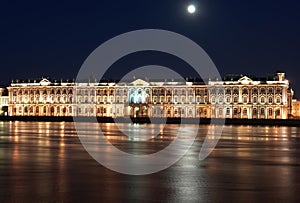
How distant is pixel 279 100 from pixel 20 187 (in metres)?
122

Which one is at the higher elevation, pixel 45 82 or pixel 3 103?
pixel 45 82

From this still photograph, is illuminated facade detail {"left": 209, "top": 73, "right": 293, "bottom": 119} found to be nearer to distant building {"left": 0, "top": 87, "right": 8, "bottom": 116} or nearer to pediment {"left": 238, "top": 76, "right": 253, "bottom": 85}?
pediment {"left": 238, "top": 76, "right": 253, "bottom": 85}

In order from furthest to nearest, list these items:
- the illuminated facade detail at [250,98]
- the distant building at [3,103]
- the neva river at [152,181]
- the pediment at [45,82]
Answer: the distant building at [3,103] → the pediment at [45,82] → the illuminated facade detail at [250,98] → the neva river at [152,181]

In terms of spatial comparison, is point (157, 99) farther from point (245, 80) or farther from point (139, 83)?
point (245, 80)

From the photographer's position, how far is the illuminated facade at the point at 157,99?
134m

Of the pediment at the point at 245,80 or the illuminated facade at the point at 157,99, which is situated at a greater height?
the pediment at the point at 245,80

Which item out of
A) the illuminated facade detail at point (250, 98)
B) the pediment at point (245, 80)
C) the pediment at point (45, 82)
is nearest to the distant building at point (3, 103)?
the pediment at point (45, 82)

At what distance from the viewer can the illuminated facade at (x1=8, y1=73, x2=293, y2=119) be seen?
13350 cm

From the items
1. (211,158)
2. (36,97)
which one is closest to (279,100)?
(36,97)

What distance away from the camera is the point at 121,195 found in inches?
503

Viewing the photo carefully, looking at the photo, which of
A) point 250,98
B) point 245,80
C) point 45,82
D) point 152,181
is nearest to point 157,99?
point 245,80

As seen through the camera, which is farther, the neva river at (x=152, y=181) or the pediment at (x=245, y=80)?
the pediment at (x=245, y=80)

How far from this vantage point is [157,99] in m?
142

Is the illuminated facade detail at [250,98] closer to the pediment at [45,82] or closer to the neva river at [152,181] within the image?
the pediment at [45,82]
